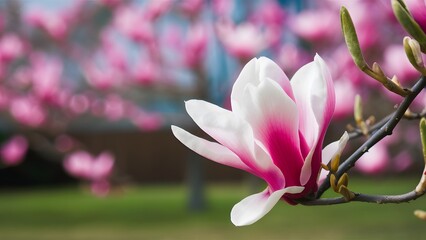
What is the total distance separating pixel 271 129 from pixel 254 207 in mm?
62

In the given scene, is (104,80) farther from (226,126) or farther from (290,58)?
(226,126)

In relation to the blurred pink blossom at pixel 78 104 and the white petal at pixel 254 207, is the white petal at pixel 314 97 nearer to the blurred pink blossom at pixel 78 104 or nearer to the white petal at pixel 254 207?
the white petal at pixel 254 207

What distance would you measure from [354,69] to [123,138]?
844 cm

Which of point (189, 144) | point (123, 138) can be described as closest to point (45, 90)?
point (189, 144)

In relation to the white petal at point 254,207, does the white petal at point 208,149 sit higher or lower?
higher

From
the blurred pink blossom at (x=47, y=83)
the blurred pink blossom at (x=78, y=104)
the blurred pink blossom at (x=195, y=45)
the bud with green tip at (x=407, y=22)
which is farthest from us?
the blurred pink blossom at (x=78, y=104)

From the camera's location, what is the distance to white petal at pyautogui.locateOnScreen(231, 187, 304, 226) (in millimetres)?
459

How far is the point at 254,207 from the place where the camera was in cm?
48

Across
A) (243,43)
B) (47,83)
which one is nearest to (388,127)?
(243,43)

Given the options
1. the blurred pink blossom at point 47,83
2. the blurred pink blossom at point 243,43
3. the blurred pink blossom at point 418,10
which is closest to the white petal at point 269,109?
the blurred pink blossom at point 418,10

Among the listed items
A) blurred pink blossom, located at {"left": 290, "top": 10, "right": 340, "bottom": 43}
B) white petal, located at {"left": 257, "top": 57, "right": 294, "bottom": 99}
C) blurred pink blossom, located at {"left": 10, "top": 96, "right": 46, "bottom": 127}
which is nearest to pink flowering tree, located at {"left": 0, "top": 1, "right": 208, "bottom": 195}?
blurred pink blossom, located at {"left": 10, "top": 96, "right": 46, "bottom": 127}

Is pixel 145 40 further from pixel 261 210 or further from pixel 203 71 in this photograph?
pixel 261 210

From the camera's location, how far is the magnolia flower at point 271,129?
1.58ft

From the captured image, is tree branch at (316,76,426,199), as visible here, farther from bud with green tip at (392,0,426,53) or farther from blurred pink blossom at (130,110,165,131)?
blurred pink blossom at (130,110,165,131)
